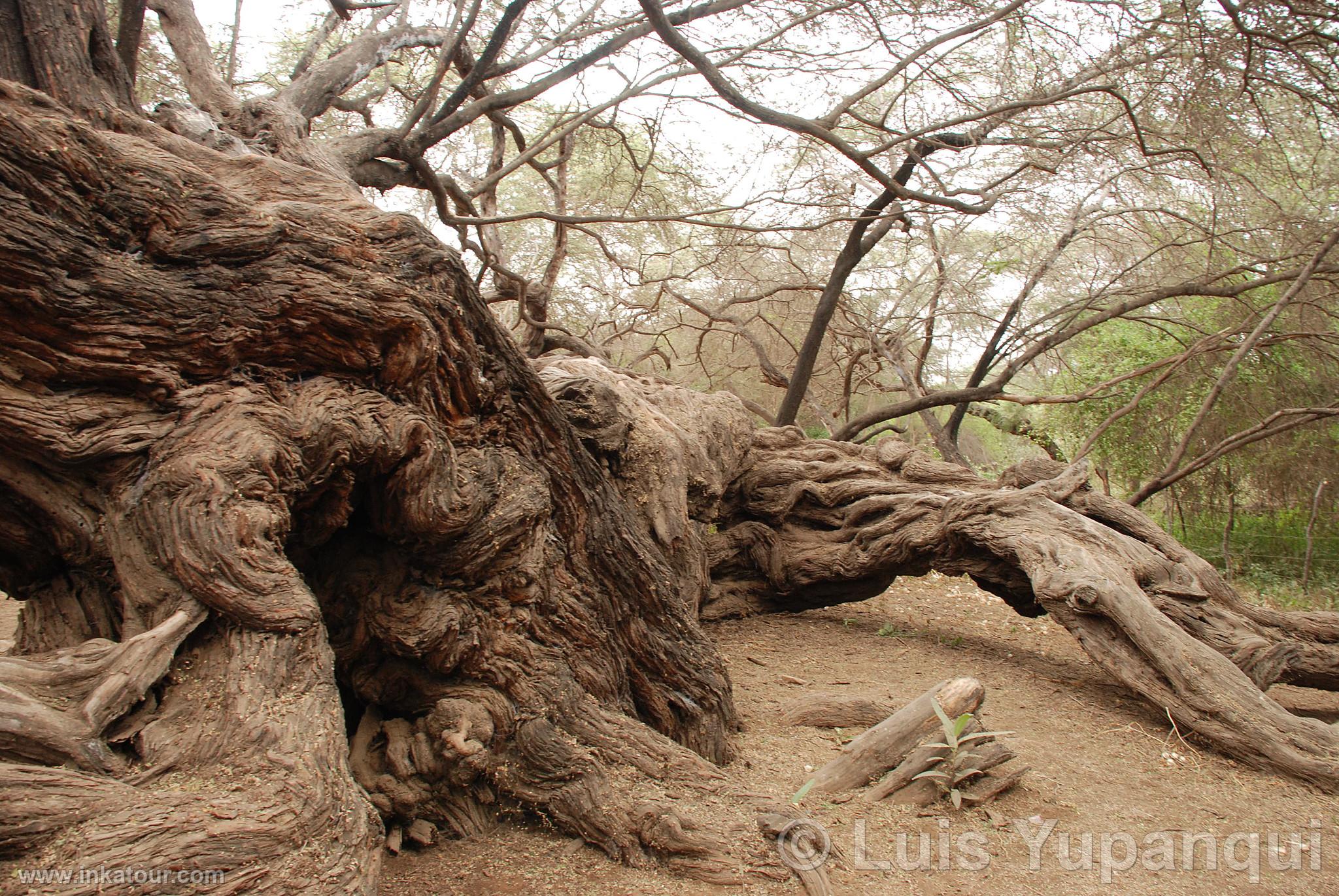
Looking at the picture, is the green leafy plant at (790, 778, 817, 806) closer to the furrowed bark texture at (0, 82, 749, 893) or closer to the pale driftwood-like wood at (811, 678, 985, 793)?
the pale driftwood-like wood at (811, 678, 985, 793)

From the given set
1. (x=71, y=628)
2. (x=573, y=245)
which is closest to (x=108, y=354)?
(x=71, y=628)

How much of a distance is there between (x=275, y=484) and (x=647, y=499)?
224 centimetres

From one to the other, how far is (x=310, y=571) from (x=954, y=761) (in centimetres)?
247

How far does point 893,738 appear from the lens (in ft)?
10.9

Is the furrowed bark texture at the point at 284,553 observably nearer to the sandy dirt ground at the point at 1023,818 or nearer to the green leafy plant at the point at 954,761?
the sandy dirt ground at the point at 1023,818

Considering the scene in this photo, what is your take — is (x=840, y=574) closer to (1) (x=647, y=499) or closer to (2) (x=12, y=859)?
(1) (x=647, y=499)

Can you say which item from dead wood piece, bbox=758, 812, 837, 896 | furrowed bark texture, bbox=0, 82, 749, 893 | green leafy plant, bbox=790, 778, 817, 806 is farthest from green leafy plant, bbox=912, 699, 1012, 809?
furrowed bark texture, bbox=0, 82, 749, 893

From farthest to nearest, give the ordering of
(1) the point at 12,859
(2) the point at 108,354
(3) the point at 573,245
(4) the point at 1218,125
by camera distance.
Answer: (3) the point at 573,245, (4) the point at 1218,125, (2) the point at 108,354, (1) the point at 12,859

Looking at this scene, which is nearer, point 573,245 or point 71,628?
point 71,628

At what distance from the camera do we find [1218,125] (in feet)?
17.7

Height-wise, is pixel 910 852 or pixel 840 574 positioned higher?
pixel 840 574

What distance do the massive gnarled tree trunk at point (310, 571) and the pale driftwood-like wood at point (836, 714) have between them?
59 cm

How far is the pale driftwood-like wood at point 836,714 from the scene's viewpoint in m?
3.93

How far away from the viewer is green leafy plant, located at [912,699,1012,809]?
10.3ft
